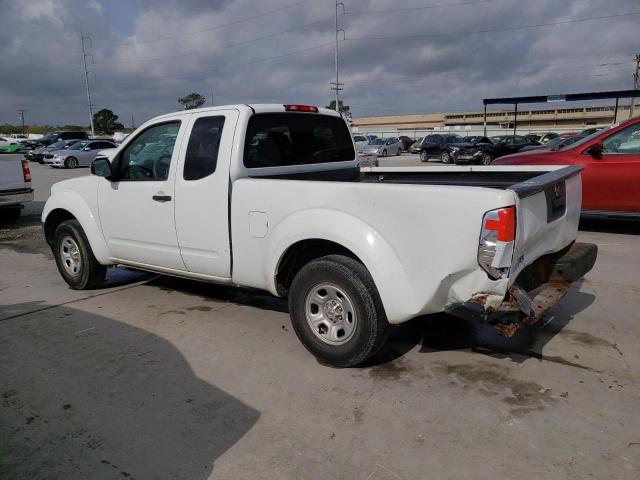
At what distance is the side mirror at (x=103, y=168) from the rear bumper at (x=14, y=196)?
6098 millimetres

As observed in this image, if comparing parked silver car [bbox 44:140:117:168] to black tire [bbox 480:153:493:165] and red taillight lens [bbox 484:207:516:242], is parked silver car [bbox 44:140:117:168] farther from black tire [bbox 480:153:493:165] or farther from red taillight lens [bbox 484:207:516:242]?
red taillight lens [bbox 484:207:516:242]

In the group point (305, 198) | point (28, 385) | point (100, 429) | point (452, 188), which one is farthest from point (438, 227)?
point (28, 385)

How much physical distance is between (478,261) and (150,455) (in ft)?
6.87

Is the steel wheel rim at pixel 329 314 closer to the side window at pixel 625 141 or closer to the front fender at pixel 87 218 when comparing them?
the front fender at pixel 87 218

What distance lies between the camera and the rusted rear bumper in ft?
10.2

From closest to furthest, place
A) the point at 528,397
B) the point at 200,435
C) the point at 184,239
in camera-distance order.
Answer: the point at 200,435, the point at 528,397, the point at 184,239

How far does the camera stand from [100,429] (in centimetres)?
308

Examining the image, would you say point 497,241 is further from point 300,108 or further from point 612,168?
point 612,168

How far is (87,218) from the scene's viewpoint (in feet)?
18.1

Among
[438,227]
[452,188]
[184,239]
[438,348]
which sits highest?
[452,188]

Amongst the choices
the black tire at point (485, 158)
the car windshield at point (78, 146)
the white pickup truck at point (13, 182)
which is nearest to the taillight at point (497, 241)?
the white pickup truck at point (13, 182)

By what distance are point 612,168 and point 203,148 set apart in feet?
20.5

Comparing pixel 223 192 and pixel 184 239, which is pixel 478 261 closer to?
Result: pixel 223 192

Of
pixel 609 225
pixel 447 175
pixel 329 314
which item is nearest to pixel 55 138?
pixel 609 225
